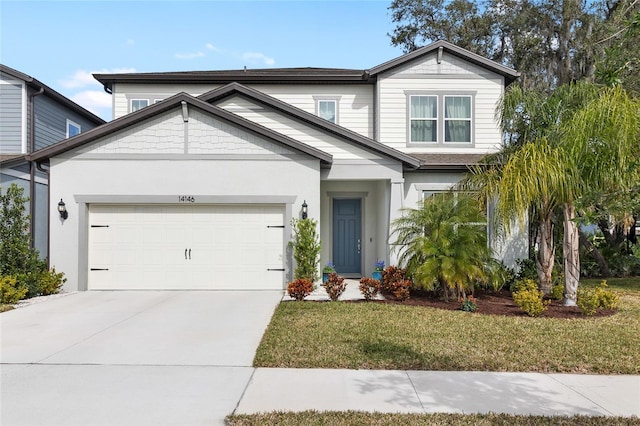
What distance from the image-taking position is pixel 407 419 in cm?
432

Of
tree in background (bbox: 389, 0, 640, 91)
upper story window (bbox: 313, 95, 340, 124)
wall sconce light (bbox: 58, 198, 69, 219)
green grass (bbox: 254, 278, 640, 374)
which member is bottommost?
green grass (bbox: 254, 278, 640, 374)

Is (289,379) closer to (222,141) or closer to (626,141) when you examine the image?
(626,141)

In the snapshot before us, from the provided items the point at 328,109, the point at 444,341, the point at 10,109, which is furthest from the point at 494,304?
the point at 10,109

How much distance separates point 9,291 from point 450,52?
1367 cm

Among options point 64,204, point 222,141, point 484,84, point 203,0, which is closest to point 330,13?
point 203,0

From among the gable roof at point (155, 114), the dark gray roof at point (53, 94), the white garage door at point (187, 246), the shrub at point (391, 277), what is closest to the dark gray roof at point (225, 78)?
the dark gray roof at point (53, 94)

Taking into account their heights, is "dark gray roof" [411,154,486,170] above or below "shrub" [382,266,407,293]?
above

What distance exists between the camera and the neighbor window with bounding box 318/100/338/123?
50.2 feet

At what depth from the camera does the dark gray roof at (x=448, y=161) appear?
1314cm

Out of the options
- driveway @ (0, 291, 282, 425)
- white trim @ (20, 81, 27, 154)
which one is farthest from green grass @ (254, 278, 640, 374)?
white trim @ (20, 81, 27, 154)

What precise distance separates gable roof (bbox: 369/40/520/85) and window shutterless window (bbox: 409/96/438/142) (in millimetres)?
1209

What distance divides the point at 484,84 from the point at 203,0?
8894 mm

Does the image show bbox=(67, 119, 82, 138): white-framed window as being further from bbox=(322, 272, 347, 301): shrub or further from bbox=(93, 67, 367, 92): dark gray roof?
bbox=(322, 272, 347, 301): shrub

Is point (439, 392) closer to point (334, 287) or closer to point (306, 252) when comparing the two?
point (334, 287)
